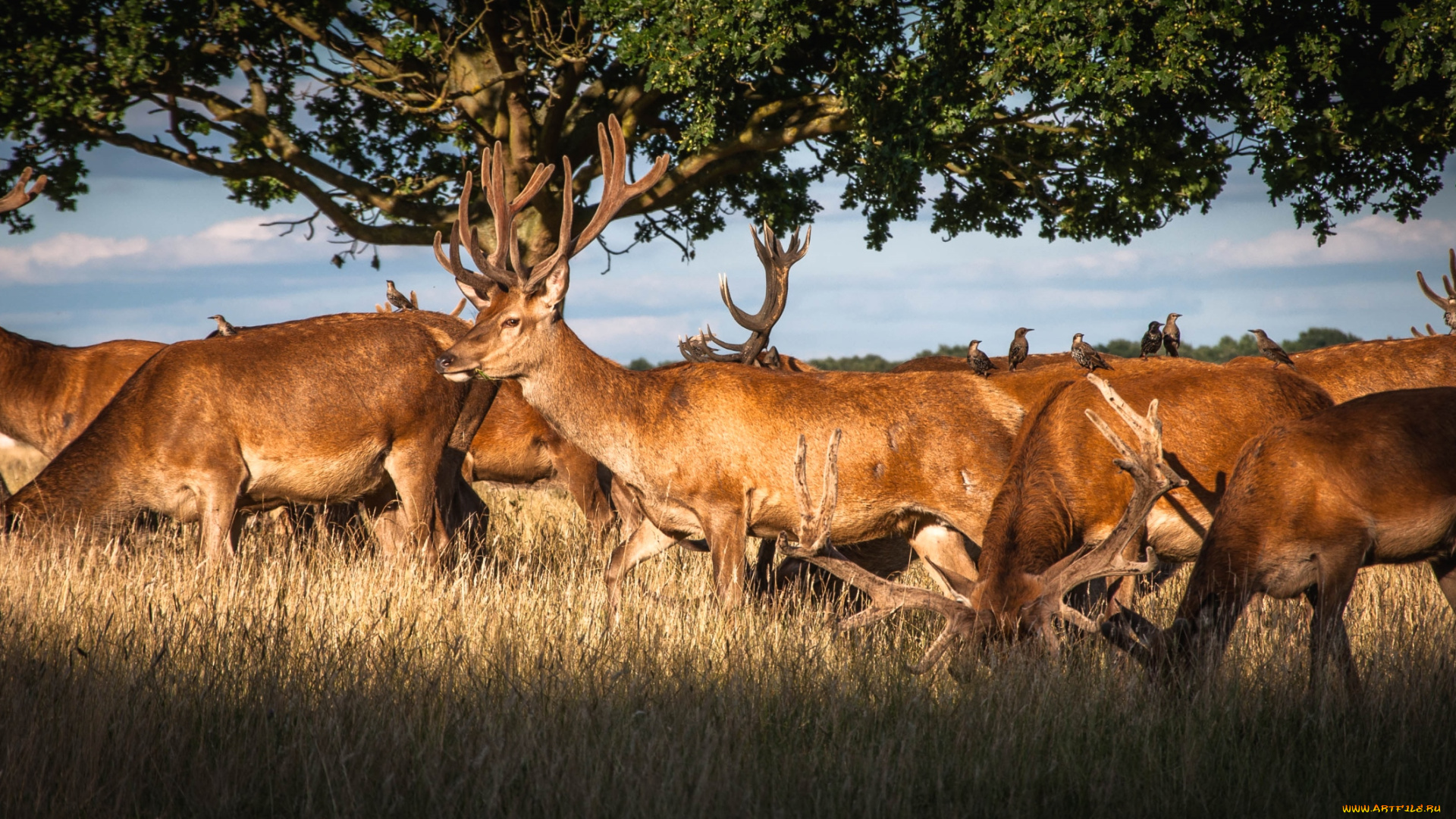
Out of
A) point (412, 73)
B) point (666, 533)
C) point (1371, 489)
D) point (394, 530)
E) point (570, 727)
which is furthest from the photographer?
point (412, 73)

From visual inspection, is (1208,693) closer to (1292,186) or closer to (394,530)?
(394,530)

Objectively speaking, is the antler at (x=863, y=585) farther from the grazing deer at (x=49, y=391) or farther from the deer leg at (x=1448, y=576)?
the grazing deer at (x=49, y=391)

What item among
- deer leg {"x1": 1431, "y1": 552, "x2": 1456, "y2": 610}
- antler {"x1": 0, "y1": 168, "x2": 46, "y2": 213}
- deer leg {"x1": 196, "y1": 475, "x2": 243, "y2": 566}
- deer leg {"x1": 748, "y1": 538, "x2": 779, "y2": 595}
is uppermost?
antler {"x1": 0, "y1": 168, "x2": 46, "y2": 213}

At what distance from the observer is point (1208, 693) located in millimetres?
4719

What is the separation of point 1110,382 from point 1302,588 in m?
2.07

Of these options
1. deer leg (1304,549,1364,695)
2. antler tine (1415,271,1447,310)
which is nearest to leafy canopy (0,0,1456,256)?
antler tine (1415,271,1447,310)

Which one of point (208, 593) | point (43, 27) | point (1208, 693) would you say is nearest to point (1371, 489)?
point (1208, 693)

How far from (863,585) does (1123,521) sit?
1157mm

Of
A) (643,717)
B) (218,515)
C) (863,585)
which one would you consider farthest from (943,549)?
(218,515)

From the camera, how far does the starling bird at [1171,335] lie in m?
12.3

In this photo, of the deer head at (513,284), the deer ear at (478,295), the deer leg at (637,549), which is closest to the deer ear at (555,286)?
the deer head at (513,284)

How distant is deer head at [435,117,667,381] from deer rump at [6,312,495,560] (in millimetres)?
1187

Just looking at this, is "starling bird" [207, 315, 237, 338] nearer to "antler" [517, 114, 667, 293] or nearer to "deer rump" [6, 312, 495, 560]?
"deer rump" [6, 312, 495, 560]

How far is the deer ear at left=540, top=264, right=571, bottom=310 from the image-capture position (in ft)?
23.1
